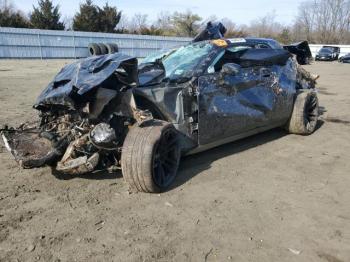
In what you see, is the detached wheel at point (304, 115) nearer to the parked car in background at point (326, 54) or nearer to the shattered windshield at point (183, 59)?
the shattered windshield at point (183, 59)

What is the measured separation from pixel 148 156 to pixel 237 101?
1772 millimetres

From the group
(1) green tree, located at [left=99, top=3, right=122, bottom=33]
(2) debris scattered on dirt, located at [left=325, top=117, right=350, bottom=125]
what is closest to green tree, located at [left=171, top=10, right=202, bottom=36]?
(1) green tree, located at [left=99, top=3, right=122, bottom=33]

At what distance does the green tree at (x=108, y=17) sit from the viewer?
42.7 m

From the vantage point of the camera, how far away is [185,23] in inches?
2048

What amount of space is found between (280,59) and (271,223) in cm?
343

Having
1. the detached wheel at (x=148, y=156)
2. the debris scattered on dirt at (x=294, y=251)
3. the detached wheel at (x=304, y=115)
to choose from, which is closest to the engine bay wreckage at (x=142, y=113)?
the detached wheel at (x=148, y=156)

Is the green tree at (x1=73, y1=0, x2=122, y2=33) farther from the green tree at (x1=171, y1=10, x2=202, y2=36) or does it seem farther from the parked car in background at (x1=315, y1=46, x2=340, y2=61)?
the parked car in background at (x1=315, y1=46, x2=340, y2=61)

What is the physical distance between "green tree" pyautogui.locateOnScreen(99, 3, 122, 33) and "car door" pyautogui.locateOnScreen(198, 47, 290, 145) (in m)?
38.8

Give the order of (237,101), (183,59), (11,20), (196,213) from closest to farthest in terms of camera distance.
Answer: (196,213), (237,101), (183,59), (11,20)

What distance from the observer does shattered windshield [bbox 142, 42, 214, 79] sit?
205 inches

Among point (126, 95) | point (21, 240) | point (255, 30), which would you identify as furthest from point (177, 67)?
point (255, 30)

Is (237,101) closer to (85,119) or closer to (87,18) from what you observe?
(85,119)

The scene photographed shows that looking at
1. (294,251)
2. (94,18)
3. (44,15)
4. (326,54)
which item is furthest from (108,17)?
(294,251)

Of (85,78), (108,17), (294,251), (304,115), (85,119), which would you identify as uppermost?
(108,17)
